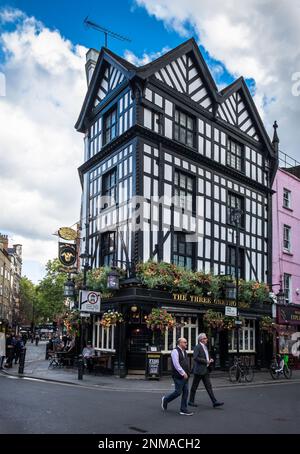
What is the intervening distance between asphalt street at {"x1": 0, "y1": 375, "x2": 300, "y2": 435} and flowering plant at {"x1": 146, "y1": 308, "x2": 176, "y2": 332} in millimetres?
5574

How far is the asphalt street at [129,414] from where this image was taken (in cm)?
812

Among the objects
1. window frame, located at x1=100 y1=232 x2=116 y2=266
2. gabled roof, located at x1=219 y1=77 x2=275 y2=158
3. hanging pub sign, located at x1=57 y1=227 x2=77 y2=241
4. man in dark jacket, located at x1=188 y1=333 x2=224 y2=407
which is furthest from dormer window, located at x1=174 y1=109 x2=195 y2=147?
man in dark jacket, located at x1=188 y1=333 x2=224 y2=407

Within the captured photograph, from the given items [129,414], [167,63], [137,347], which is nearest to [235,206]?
[167,63]

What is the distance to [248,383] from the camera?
18312 millimetres

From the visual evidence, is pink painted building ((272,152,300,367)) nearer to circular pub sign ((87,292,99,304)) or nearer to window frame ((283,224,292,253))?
window frame ((283,224,292,253))

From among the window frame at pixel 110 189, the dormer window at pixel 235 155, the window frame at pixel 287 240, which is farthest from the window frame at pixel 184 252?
the window frame at pixel 287 240

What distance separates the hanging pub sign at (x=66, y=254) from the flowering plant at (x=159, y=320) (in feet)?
17.1

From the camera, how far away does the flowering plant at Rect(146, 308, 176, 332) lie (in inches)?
749

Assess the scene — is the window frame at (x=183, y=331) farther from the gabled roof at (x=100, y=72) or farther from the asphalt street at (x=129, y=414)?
the gabled roof at (x=100, y=72)

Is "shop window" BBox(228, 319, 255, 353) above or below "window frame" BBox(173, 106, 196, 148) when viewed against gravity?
below

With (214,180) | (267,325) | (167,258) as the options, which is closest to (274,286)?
(267,325)

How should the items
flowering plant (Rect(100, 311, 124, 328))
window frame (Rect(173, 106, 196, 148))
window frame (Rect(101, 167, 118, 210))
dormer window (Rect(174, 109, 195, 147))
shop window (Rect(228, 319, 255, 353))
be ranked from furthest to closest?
1. shop window (Rect(228, 319, 255, 353))
2. dormer window (Rect(174, 109, 195, 147))
3. window frame (Rect(173, 106, 196, 148))
4. window frame (Rect(101, 167, 118, 210))
5. flowering plant (Rect(100, 311, 124, 328))
